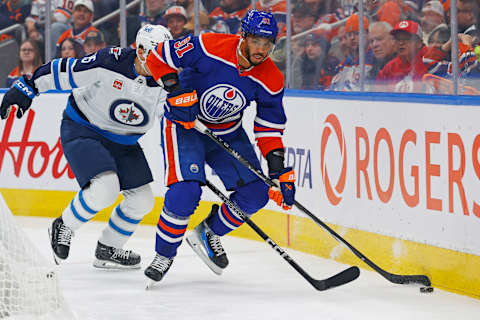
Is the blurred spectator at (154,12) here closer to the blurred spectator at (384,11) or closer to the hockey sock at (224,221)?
the blurred spectator at (384,11)

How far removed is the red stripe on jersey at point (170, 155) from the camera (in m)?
3.78

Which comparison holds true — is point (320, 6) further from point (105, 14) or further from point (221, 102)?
point (221, 102)

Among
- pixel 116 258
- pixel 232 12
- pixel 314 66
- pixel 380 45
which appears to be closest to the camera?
pixel 116 258

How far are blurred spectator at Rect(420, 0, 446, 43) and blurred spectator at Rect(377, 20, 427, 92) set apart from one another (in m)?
0.04

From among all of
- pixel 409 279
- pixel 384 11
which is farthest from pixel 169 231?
pixel 384 11

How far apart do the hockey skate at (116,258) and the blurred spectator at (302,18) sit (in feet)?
6.79

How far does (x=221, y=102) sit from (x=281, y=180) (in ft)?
1.36

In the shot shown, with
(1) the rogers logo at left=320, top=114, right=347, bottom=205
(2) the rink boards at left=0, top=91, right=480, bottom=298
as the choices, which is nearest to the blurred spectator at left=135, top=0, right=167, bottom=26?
(2) the rink boards at left=0, top=91, right=480, bottom=298

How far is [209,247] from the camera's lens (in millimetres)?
4066

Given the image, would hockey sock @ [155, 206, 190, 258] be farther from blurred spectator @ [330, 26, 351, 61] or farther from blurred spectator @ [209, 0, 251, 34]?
blurred spectator @ [209, 0, 251, 34]

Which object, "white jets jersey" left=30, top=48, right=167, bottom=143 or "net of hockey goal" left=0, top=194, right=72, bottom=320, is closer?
"net of hockey goal" left=0, top=194, right=72, bottom=320

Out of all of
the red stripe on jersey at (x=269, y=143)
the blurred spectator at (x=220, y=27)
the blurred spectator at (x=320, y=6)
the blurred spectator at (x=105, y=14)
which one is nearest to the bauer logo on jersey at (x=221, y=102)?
the red stripe on jersey at (x=269, y=143)

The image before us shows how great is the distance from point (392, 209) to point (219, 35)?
3.84 ft

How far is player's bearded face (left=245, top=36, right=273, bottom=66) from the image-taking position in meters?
3.54
